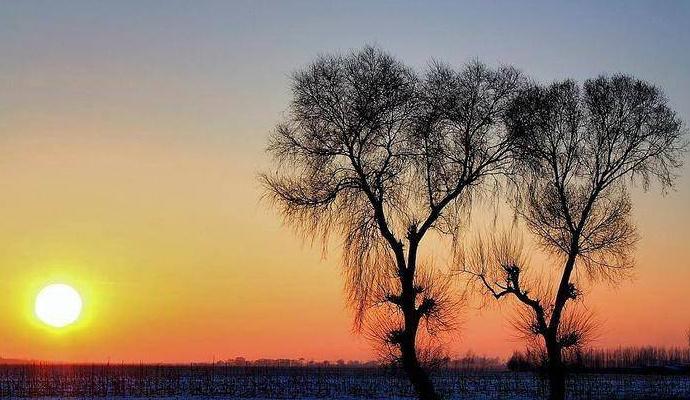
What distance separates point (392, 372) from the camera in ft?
91.7

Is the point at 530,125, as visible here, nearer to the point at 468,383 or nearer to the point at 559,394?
the point at 559,394

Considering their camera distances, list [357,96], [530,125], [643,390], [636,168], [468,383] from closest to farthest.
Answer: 1. [357,96]
2. [530,125]
3. [636,168]
4. [643,390]
5. [468,383]

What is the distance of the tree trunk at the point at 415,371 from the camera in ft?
88.6

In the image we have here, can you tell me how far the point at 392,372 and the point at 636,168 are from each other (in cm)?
1157

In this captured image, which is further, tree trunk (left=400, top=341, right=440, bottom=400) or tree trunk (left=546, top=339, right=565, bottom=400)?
tree trunk (left=546, top=339, right=565, bottom=400)

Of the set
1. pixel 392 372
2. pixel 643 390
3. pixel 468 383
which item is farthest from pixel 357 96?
pixel 468 383

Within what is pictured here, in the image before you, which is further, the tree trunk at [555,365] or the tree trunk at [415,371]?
the tree trunk at [555,365]

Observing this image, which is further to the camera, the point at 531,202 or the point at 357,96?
the point at 531,202

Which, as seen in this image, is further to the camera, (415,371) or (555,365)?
(555,365)

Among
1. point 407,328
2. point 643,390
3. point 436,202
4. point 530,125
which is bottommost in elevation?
point 643,390

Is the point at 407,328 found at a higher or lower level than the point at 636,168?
lower

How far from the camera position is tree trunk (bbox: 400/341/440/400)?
88.6 ft

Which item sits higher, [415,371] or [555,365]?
[415,371]

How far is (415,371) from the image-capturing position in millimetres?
27141
